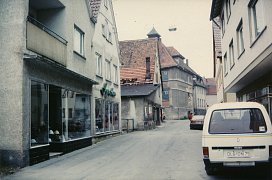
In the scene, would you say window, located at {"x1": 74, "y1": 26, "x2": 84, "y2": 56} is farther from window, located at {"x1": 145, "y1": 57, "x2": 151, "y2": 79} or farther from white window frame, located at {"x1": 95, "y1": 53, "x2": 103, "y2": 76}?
Result: window, located at {"x1": 145, "y1": 57, "x2": 151, "y2": 79}

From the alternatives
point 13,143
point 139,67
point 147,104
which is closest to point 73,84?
point 13,143

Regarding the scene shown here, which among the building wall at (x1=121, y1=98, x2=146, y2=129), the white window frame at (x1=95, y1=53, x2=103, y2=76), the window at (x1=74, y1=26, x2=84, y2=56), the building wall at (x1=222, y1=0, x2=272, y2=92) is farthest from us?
the building wall at (x1=121, y1=98, x2=146, y2=129)

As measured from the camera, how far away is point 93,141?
1950 centimetres

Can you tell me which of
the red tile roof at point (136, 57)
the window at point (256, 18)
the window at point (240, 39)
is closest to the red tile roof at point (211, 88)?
the red tile roof at point (136, 57)

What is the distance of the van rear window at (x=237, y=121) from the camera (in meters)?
8.14

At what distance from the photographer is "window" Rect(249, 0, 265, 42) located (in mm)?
12258

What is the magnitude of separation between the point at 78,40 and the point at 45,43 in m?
4.64

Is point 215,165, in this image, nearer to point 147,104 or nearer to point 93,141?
point 93,141

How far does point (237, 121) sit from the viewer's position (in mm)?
8391

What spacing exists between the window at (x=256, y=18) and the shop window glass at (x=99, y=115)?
1046 cm

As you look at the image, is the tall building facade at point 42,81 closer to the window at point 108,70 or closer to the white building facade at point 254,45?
the window at point 108,70

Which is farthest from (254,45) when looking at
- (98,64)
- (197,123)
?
(197,123)

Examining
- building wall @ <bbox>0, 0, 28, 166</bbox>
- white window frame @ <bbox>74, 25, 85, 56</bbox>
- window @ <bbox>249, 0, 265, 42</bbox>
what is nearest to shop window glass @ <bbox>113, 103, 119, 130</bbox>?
white window frame @ <bbox>74, 25, 85, 56</bbox>

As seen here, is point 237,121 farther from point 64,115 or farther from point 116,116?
point 116,116
